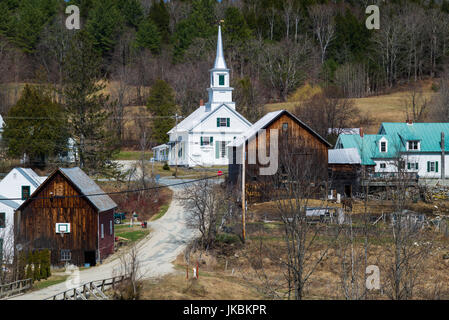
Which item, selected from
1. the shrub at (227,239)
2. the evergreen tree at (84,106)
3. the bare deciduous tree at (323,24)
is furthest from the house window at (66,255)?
the bare deciduous tree at (323,24)

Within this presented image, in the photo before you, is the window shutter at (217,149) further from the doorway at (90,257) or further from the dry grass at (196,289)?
the dry grass at (196,289)

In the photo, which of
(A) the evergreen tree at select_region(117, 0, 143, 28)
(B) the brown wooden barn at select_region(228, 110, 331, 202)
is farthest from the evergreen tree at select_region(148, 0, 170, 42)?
(B) the brown wooden barn at select_region(228, 110, 331, 202)

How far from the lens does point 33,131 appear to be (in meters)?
62.6

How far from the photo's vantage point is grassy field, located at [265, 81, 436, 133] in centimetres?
9184

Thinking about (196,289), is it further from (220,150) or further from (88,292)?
(220,150)

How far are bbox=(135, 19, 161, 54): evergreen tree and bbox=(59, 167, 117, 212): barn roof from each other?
2990 inches

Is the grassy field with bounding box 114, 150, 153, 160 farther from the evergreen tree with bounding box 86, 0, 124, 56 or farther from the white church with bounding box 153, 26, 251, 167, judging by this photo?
the evergreen tree with bounding box 86, 0, 124, 56

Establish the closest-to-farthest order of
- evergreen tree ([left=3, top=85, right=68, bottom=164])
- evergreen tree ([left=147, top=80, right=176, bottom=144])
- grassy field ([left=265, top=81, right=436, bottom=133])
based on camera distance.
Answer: evergreen tree ([left=3, top=85, right=68, bottom=164]), evergreen tree ([left=147, top=80, right=176, bottom=144]), grassy field ([left=265, top=81, right=436, bottom=133])

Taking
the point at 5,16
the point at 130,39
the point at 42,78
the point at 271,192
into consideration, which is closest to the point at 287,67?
the point at 130,39

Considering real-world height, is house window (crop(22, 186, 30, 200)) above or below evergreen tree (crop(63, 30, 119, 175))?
below

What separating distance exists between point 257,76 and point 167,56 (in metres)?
17.0

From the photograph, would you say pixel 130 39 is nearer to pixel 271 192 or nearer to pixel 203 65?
pixel 203 65

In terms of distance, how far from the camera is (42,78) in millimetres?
88125

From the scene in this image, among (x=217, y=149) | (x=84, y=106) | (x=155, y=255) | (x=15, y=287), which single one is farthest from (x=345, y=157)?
(x=15, y=287)
